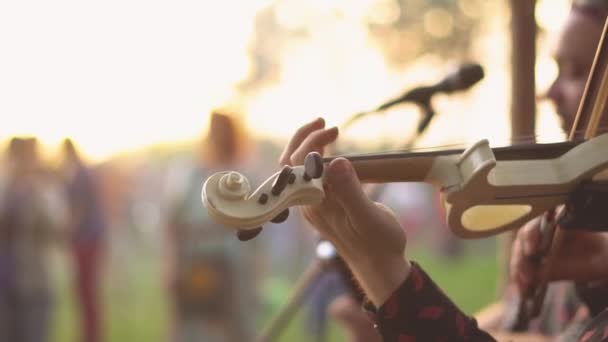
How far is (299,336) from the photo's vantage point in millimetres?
4891

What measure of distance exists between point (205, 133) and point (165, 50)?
10.3ft

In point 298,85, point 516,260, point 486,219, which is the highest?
point 486,219

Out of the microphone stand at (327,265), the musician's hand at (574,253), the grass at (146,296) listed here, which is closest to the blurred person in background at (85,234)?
the grass at (146,296)

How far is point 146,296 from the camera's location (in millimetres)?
6852

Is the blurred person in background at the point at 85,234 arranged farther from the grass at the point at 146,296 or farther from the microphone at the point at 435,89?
the microphone at the point at 435,89

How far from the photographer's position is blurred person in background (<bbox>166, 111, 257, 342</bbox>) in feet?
9.58

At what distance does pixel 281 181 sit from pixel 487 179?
191 mm

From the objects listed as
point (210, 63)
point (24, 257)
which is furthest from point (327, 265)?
point (210, 63)

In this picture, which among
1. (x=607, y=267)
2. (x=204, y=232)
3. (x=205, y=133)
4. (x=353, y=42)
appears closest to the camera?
(x=607, y=267)

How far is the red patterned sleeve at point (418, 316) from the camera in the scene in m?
0.75

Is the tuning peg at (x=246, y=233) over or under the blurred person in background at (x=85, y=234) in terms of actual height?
over

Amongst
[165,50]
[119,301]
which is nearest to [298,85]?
[165,50]

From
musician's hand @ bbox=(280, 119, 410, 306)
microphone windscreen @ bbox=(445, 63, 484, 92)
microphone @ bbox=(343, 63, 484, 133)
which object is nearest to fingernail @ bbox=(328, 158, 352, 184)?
musician's hand @ bbox=(280, 119, 410, 306)

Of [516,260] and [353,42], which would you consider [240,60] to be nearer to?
[353,42]
